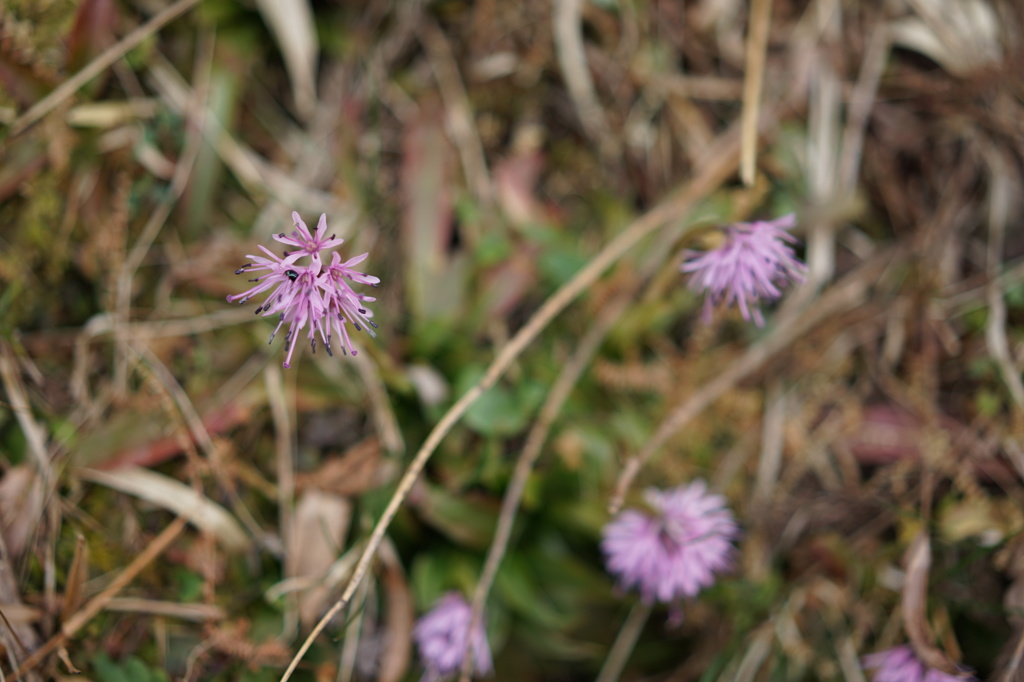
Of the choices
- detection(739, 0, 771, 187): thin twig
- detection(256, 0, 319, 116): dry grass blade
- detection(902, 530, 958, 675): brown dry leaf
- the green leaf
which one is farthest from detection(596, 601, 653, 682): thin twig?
detection(256, 0, 319, 116): dry grass blade

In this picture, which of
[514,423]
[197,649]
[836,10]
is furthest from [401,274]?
[836,10]

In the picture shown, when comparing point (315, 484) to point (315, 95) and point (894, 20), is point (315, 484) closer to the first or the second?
point (315, 95)

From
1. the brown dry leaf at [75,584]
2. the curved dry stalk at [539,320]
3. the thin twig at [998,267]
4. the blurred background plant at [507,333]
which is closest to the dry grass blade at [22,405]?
the blurred background plant at [507,333]

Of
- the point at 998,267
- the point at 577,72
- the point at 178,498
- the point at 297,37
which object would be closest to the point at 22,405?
the point at 178,498

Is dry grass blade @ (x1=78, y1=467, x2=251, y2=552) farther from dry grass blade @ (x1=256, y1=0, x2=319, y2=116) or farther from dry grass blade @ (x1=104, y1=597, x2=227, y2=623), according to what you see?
dry grass blade @ (x1=256, y1=0, x2=319, y2=116)

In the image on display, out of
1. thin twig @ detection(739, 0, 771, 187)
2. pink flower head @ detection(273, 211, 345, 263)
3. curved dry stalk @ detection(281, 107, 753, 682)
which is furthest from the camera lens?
thin twig @ detection(739, 0, 771, 187)

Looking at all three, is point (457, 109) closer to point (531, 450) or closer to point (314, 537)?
point (531, 450)

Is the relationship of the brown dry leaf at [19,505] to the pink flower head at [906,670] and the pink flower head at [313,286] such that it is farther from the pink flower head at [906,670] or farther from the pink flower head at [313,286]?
the pink flower head at [906,670]
